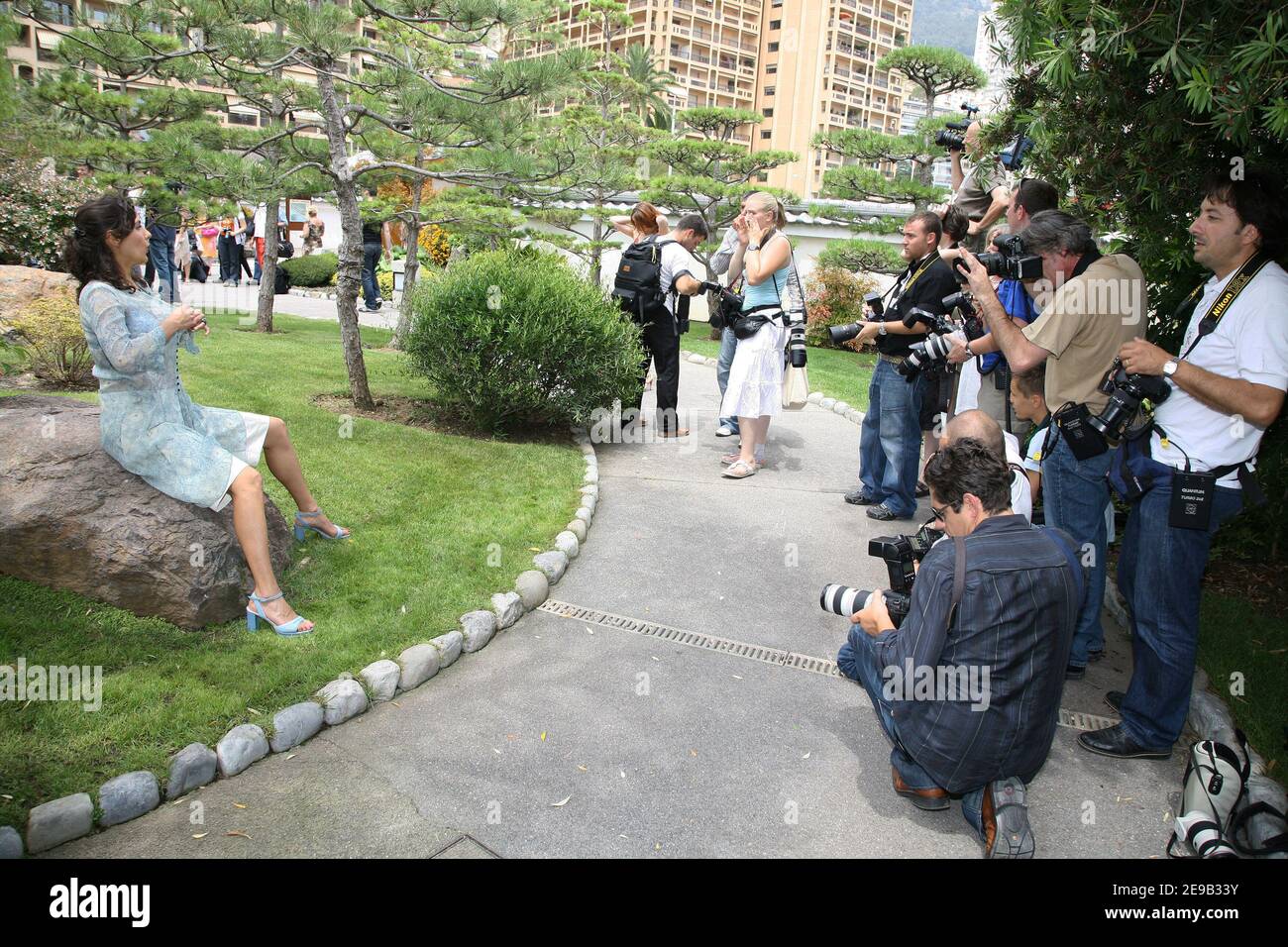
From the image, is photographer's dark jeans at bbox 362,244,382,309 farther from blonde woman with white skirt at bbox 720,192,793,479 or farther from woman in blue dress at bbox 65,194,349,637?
woman in blue dress at bbox 65,194,349,637

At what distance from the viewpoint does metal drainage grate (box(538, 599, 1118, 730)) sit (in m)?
4.71

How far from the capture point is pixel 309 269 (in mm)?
21938

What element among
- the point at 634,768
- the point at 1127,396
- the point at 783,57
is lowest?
the point at 634,768

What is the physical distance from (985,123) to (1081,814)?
16.0ft

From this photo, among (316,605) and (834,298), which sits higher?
(834,298)

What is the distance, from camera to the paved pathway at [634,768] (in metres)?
3.28

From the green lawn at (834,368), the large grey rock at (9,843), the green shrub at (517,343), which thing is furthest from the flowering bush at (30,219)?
the large grey rock at (9,843)

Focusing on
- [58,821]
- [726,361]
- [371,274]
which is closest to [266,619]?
[58,821]

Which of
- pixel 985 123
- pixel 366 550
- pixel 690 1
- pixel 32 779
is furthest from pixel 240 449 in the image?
pixel 690 1

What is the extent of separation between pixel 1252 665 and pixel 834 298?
43.1ft

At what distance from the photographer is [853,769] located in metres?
3.84

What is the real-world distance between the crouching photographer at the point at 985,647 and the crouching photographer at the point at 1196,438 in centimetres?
61

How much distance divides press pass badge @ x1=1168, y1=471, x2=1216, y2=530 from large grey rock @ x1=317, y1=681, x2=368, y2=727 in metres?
3.62

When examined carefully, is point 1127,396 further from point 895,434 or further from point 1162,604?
point 895,434
